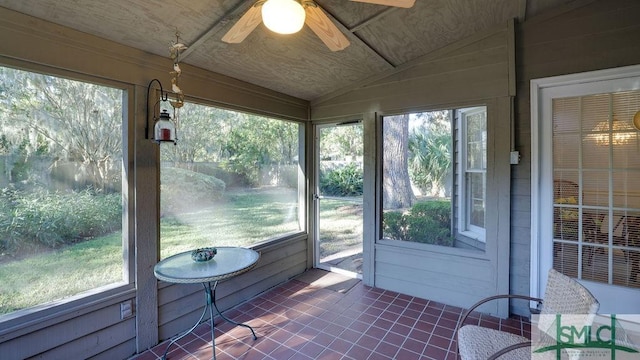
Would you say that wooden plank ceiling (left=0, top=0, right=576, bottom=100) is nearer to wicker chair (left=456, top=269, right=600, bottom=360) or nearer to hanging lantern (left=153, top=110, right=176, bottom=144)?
hanging lantern (left=153, top=110, right=176, bottom=144)

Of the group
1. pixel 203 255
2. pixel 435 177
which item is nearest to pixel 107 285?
pixel 203 255

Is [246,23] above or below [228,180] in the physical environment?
above

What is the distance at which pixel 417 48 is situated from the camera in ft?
9.53

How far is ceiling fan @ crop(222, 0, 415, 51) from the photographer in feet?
4.39

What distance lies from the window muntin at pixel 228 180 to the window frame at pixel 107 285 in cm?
27

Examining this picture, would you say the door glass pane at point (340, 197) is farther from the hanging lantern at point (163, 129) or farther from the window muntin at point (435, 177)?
the hanging lantern at point (163, 129)

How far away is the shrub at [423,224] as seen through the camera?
10.3ft

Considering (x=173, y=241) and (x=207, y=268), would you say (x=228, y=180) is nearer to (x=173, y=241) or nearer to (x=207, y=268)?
(x=173, y=241)

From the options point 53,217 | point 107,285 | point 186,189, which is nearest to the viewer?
point 53,217

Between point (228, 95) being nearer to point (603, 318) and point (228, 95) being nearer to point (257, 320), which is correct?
point (257, 320)

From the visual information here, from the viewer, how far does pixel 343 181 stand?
3.85m

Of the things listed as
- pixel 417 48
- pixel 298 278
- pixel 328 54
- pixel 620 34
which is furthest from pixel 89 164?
pixel 620 34

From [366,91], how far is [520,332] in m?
2.75

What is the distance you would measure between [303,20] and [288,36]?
113cm
